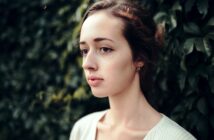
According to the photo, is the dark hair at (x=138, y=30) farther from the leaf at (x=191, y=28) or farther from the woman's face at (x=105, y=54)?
the leaf at (x=191, y=28)

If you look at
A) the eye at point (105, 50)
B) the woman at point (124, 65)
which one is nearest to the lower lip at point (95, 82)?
the woman at point (124, 65)

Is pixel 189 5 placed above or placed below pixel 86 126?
above

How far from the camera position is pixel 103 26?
1.91 metres

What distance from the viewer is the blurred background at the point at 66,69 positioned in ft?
8.04

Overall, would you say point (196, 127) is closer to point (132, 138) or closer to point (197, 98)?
point (197, 98)

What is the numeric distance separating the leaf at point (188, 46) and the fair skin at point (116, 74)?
435 millimetres

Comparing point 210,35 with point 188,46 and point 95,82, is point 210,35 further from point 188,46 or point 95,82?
point 95,82

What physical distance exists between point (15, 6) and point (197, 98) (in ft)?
6.17

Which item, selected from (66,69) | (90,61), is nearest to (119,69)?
(90,61)

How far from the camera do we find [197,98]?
2.48m

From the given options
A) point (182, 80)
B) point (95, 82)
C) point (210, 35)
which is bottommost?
point (182, 80)

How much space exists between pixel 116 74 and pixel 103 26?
0.70ft

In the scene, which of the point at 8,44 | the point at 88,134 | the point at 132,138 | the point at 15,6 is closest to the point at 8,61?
the point at 8,44

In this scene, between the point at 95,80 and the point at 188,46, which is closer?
the point at 95,80
